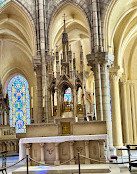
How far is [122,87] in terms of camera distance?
2395 centimetres

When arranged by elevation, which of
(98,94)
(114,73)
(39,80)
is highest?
(114,73)

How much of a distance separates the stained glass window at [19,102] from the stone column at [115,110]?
36.2 feet

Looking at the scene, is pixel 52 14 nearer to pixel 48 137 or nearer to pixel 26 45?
pixel 26 45

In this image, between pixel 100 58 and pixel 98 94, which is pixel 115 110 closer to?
pixel 98 94

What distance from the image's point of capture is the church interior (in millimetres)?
11688

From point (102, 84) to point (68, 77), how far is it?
8.96ft

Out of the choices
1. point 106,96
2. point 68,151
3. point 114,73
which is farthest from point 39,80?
point 68,151

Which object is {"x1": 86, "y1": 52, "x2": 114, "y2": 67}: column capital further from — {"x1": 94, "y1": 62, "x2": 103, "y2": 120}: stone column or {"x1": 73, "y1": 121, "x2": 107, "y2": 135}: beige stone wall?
{"x1": 73, "y1": 121, "x2": 107, "y2": 135}: beige stone wall

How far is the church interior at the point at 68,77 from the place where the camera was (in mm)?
11688

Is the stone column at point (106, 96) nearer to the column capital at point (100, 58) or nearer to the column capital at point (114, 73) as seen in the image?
the column capital at point (100, 58)

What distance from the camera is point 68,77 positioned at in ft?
44.7

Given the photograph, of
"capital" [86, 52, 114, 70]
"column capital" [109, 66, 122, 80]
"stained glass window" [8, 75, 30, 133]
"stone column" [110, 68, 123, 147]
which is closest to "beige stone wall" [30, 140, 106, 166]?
"capital" [86, 52, 114, 70]

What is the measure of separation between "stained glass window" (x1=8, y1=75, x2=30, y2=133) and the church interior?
0.31ft

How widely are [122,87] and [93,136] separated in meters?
13.6
